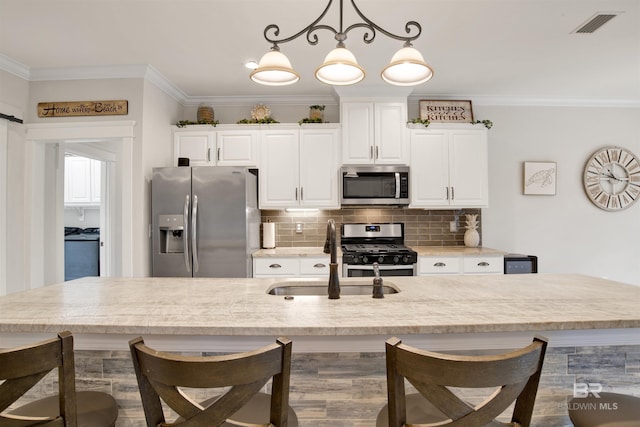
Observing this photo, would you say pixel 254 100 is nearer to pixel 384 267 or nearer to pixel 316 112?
pixel 316 112

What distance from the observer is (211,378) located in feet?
2.60

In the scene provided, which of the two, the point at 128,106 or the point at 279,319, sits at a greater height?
the point at 128,106

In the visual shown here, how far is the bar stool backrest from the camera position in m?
0.85

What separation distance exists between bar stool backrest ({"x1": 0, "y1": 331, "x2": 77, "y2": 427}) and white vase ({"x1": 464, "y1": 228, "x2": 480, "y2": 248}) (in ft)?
12.0

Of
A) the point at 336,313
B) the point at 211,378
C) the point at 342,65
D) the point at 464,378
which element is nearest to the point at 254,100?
the point at 342,65

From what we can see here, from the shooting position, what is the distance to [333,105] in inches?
154

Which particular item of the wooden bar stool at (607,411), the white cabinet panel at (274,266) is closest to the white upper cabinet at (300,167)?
the white cabinet panel at (274,266)

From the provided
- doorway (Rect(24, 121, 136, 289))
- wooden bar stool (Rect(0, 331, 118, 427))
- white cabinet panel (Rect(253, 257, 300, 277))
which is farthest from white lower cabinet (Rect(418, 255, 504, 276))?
wooden bar stool (Rect(0, 331, 118, 427))

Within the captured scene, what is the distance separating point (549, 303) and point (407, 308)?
61 centimetres

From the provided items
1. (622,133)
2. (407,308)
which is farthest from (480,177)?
(407,308)

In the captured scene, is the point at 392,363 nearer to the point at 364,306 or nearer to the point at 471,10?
the point at 364,306

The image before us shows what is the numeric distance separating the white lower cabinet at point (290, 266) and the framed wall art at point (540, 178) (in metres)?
2.63

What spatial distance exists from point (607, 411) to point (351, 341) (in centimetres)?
89

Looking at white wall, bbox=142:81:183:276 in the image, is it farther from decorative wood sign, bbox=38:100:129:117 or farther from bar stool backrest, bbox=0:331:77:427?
bar stool backrest, bbox=0:331:77:427
